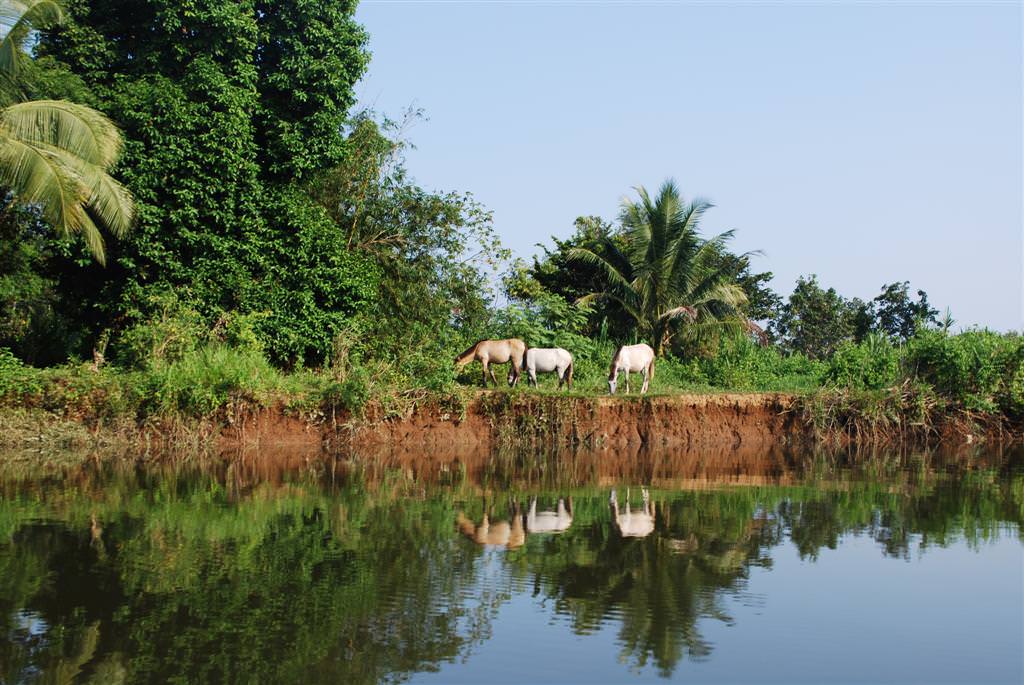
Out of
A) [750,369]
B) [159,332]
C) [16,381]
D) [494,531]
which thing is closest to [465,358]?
[159,332]

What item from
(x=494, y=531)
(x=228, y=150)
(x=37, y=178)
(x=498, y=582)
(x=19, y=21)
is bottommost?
(x=498, y=582)

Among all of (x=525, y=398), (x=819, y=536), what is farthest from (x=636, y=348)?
(x=819, y=536)

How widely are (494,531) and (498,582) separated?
2165 millimetres

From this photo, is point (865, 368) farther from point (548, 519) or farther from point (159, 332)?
point (159, 332)

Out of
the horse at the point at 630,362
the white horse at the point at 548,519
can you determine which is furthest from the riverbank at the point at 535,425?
the white horse at the point at 548,519

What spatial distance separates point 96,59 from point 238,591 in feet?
49.5

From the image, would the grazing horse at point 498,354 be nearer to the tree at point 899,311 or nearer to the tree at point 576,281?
the tree at point 576,281

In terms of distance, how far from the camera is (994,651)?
607 centimetres

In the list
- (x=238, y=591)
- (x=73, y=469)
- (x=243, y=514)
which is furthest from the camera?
(x=73, y=469)

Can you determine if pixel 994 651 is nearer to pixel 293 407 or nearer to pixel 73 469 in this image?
pixel 73 469

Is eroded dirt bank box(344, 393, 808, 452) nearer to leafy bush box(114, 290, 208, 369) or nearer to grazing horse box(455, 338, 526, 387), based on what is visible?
grazing horse box(455, 338, 526, 387)

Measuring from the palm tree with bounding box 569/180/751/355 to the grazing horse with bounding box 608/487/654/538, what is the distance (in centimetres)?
1458

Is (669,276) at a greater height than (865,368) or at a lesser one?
greater

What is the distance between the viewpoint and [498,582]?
757cm
